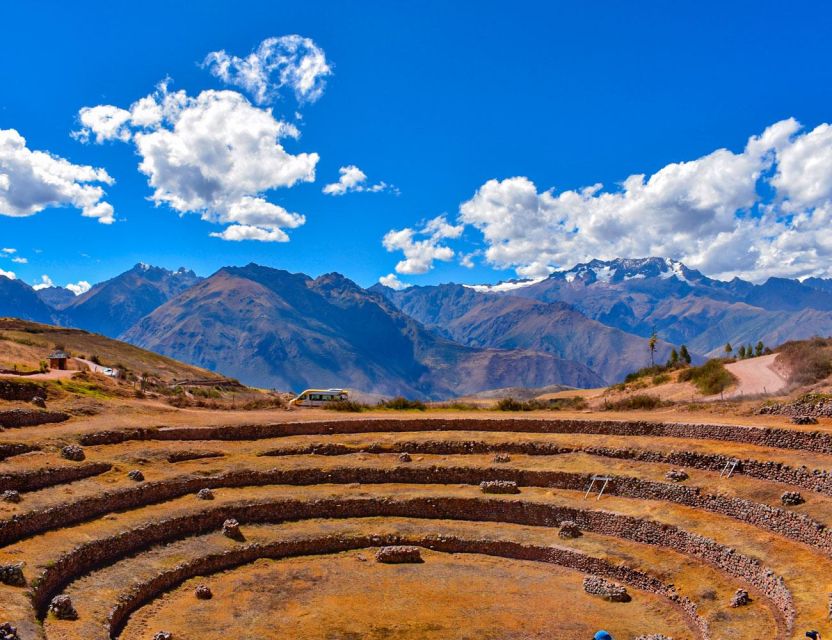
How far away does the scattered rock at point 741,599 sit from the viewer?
2709cm

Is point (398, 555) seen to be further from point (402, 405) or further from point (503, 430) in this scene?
point (402, 405)

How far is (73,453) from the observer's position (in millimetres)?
39969

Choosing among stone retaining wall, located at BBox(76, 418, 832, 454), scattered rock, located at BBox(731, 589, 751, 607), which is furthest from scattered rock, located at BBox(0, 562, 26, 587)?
scattered rock, located at BBox(731, 589, 751, 607)

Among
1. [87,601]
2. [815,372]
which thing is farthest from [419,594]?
[815,372]

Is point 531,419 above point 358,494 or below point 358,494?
above

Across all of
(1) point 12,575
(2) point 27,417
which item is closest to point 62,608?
(1) point 12,575

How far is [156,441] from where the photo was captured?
4878 centimetres

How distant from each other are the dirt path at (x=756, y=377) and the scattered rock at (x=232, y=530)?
51.1 m

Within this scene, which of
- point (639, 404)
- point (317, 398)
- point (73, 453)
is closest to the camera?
point (73, 453)

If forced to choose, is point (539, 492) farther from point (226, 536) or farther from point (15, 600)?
point (15, 600)

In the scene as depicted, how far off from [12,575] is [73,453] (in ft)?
52.7

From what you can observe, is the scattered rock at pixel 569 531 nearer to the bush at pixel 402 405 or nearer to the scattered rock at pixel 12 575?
the scattered rock at pixel 12 575

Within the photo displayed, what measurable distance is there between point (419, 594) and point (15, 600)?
727 inches

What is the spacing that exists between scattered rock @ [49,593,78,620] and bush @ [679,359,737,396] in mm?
66870
